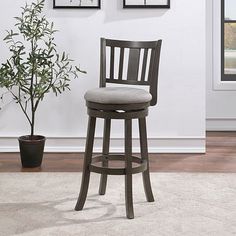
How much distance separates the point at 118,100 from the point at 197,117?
1565 millimetres

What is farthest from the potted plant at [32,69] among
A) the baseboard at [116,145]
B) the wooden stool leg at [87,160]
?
the wooden stool leg at [87,160]

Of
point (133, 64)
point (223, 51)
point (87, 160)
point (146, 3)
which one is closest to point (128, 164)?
point (87, 160)

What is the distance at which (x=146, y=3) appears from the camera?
13.3 ft

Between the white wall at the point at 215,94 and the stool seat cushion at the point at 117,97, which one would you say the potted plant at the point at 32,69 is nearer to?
the stool seat cushion at the point at 117,97

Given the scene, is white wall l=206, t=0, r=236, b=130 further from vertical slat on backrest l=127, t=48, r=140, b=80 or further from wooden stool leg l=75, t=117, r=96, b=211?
wooden stool leg l=75, t=117, r=96, b=211

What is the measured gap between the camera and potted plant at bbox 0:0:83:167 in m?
3.77

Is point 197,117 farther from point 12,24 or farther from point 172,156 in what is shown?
point 12,24

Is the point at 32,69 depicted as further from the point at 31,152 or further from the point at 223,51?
the point at 223,51

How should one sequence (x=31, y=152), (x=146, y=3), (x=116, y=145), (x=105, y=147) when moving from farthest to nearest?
(x=116, y=145) < (x=146, y=3) < (x=31, y=152) < (x=105, y=147)

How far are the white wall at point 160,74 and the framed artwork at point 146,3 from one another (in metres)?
0.04

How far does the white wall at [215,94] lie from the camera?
4934mm

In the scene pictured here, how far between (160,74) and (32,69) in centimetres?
97

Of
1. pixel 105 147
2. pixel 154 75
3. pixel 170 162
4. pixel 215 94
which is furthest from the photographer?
pixel 215 94

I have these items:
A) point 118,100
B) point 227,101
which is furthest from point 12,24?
point 227,101
